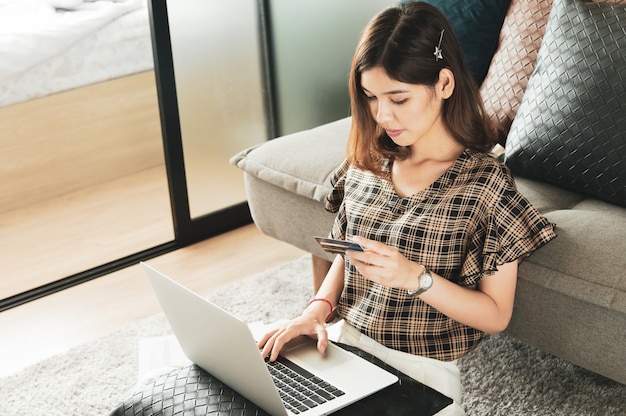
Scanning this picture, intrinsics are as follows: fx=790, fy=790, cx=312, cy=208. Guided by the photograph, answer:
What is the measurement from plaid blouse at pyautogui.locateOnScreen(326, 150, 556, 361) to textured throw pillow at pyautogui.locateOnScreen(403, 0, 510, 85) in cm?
83

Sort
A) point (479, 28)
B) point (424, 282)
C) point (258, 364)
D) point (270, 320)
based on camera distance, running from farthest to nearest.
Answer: point (270, 320)
point (479, 28)
point (424, 282)
point (258, 364)

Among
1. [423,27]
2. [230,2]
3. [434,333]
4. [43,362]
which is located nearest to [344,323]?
[434,333]

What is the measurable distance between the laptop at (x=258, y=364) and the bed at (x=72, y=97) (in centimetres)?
226

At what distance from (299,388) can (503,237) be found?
0.46 metres

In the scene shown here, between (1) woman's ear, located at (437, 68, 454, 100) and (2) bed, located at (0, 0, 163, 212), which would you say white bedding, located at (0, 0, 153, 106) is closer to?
(2) bed, located at (0, 0, 163, 212)

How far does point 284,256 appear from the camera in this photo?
281 centimetres

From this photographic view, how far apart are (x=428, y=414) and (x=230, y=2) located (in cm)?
205

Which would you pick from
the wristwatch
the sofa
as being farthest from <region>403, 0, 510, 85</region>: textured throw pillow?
the wristwatch

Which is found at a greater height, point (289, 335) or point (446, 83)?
point (446, 83)

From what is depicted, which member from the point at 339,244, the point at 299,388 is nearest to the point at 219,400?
the point at 299,388

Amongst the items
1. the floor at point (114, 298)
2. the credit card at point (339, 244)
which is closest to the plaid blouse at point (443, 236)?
the credit card at point (339, 244)

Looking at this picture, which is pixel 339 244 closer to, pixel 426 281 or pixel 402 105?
pixel 426 281

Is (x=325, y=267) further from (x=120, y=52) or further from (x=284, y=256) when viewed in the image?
(x=120, y=52)

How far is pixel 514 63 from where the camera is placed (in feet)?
7.06
